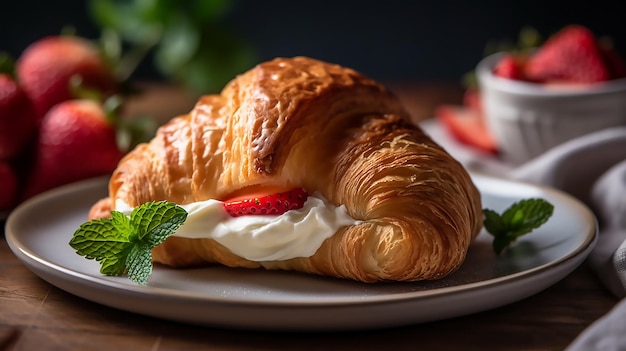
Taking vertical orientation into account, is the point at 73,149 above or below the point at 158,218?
below

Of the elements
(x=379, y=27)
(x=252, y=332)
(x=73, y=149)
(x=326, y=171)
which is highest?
(x=326, y=171)

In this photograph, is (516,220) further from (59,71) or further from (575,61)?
(59,71)

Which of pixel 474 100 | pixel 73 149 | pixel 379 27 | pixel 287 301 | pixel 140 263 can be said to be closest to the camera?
pixel 287 301

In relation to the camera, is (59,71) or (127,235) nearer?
(127,235)

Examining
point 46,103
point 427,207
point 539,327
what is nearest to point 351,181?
point 427,207

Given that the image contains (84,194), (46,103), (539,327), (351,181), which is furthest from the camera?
(46,103)

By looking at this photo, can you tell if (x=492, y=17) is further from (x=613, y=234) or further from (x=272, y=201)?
(x=272, y=201)

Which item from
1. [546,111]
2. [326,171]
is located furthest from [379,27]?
[326,171]

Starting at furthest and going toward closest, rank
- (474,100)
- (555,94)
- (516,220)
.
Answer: (474,100) < (555,94) < (516,220)
